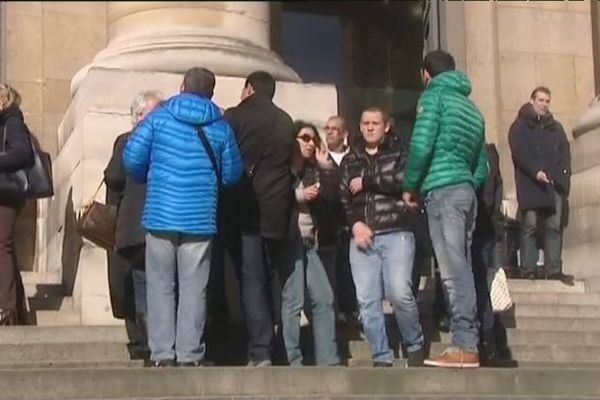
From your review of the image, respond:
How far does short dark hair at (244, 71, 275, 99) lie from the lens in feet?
36.0

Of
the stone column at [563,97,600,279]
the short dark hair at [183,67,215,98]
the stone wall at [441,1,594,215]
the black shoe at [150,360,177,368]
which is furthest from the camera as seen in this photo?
the stone wall at [441,1,594,215]

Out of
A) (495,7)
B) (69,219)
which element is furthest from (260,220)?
(495,7)

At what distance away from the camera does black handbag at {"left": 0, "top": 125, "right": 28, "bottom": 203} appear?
1154 cm

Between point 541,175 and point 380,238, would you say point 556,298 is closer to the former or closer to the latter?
point 541,175

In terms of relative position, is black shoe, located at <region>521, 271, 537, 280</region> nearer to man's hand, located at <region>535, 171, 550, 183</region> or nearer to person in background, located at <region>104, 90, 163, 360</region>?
man's hand, located at <region>535, 171, 550, 183</region>

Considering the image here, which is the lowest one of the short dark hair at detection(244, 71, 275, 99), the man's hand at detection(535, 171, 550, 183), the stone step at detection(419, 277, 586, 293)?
the stone step at detection(419, 277, 586, 293)

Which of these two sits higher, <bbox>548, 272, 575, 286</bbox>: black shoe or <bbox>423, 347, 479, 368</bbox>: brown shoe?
<bbox>548, 272, 575, 286</bbox>: black shoe

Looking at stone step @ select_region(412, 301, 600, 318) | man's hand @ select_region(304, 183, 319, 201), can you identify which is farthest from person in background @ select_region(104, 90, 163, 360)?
stone step @ select_region(412, 301, 600, 318)

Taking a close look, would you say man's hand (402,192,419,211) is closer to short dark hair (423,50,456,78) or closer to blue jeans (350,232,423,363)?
blue jeans (350,232,423,363)

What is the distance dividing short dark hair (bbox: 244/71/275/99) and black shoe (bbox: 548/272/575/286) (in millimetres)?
4278

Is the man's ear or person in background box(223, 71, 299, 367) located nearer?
person in background box(223, 71, 299, 367)

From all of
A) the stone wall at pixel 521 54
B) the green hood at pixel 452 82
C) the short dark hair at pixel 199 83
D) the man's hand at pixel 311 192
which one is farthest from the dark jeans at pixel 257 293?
the stone wall at pixel 521 54

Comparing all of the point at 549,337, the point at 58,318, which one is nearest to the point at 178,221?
the point at 58,318

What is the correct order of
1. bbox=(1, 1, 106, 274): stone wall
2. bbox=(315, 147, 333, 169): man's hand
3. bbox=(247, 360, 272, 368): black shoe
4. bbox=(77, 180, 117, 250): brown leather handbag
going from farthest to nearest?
bbox=(1, 1, 106, 274): stone wall < bbox=(315, 147, 333, 169): man's hand < bbox=(77, 180, 117, 250): brown leather handbag < bbox=(247, 360, 272, 368): black shoe
